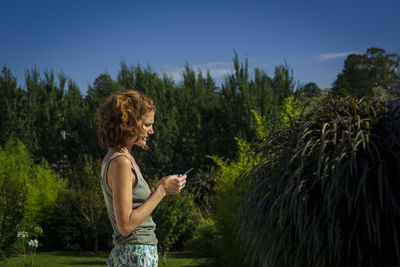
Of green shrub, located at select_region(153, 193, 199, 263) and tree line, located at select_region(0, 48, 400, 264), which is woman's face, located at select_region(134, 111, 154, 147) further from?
tree line, located at select_region(0, 48, 400, 264)

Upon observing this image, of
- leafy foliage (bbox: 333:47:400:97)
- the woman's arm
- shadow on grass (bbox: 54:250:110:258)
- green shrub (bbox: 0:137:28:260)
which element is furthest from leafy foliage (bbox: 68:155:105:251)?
leafy foliage (bbox: 333:47:400:97)

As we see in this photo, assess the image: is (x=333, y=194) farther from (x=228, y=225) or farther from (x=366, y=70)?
(x=366, y=70)

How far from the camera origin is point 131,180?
1682 millimetres

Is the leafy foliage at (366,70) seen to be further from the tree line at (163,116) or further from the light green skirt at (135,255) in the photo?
the light green skirt at (135,255)

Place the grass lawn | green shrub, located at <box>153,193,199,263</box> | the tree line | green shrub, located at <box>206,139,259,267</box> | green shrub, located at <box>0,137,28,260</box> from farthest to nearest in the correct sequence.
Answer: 1. the tree line
2. the grass lawn
3. green shrub, located at <box>153,193,199,263</box>
4. green shrub, located at <box>0,137,28,260</box>
5. green shrub, located at <box>206,139,259,267</box>

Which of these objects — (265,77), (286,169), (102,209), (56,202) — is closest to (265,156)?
(286,169)

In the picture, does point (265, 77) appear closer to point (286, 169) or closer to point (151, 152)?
point (151, 152)

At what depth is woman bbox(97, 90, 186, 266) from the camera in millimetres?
1706

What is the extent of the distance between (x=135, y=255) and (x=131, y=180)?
325 mm

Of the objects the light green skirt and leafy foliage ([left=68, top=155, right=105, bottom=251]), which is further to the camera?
leafy foliage ([left=68, top=155, right=105, bottom=251])

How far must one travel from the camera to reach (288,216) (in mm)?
3809

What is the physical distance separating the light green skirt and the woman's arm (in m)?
0.10

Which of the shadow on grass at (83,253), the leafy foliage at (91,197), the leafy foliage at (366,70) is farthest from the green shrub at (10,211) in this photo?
the leafy foliage at (366,70)

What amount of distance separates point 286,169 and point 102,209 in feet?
24.3
